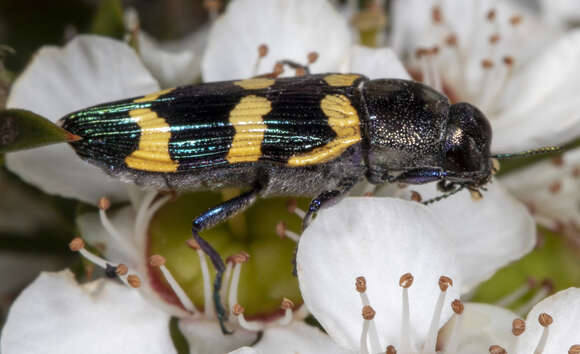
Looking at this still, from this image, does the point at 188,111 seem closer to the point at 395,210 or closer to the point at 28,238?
the point at 395,210

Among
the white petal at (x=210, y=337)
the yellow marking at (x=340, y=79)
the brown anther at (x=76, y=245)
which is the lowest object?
the white petal at (x=210, y=337)

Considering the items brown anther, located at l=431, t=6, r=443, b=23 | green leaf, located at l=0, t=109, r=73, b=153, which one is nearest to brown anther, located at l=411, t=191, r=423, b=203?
green leaf, located at l=0, t=109, r=73, b=153

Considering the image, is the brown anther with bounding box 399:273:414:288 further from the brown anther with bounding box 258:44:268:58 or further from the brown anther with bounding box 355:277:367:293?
the brown anther with bounding box 258:44:268:58

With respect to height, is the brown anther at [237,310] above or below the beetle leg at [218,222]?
below

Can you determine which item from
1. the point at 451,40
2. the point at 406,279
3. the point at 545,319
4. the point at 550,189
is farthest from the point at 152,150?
the point at 550,189

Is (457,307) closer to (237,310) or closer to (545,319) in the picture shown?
(545,319)

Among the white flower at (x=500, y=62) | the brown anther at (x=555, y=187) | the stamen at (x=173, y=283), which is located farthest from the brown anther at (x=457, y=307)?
the brown anther at (x=555, y=187)

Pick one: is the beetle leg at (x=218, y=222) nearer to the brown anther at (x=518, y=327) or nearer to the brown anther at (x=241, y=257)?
the brown anther at (x=241, y=257)
